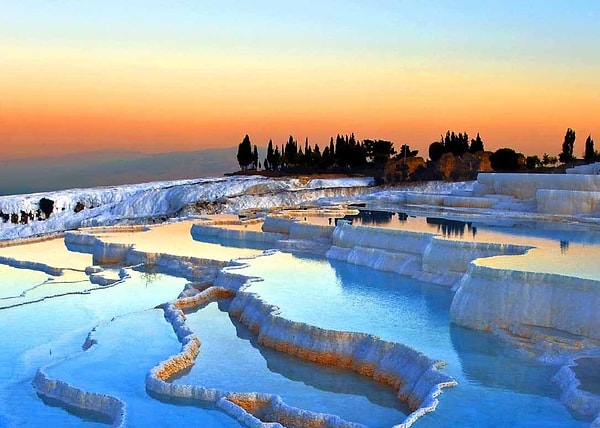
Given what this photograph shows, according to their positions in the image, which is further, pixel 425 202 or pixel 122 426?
pixel 425 202

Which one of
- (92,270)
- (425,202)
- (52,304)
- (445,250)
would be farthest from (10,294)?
(425,202)

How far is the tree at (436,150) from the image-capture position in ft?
160

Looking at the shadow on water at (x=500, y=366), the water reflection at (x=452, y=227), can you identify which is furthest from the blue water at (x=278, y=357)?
the water reflection at (x=452, y=227)

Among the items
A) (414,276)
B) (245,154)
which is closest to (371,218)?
(414,276)

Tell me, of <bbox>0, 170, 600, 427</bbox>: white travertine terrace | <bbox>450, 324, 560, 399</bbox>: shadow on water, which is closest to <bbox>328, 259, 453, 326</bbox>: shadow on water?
<bbox>0, 170, 600, 427</bbox>: white travertine terrace

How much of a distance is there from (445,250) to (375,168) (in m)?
37.8

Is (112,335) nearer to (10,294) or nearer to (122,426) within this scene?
(122,426)

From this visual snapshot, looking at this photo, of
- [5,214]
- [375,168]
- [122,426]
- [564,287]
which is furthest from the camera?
[375,168]

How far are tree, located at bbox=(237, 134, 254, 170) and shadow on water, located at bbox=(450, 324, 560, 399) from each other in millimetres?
44298

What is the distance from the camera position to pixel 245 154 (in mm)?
53688

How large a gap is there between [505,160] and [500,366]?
117ft

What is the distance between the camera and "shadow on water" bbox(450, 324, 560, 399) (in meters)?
7.84

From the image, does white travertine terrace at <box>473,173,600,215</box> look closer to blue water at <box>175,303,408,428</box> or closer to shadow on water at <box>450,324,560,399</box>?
shadow on water at <box>450,324,560,399</box>

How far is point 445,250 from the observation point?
1334 cm
